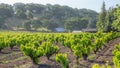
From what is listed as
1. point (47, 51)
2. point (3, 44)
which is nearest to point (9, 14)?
point (3, 44)

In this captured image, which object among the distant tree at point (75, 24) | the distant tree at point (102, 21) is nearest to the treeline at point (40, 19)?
the distant tree at point (75, 24)

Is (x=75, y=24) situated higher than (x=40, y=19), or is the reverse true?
(x=40, y=19)

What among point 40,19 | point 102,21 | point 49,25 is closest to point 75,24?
point 49,25

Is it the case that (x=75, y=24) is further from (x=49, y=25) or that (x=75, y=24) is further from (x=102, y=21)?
(x=102, y=21)

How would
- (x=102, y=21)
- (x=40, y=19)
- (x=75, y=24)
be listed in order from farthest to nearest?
(x=40, y=19) → (x=75, y=24) → (x=102, y=21)

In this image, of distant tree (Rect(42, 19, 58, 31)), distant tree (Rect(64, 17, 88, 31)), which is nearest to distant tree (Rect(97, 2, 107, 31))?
distant tree (Rect(64, 17, 88, 31))

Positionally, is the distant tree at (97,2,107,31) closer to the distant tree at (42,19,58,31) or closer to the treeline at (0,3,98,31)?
the treeline at (0,3,98,31)

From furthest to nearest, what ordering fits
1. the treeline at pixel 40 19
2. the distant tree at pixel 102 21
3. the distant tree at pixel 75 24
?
the distant tree at pixel 75 24 < the treeline at pixel 40 19 < the distant tree at pixel 102 21

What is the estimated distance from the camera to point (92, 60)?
2403 centimetres

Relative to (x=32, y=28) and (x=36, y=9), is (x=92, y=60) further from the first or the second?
(x=36, y=9)

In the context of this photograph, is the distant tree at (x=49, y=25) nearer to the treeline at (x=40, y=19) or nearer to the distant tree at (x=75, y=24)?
the treeline at (x=40, y=19)

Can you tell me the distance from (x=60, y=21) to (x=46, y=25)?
1729 inches

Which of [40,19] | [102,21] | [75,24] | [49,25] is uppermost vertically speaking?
[102,21]

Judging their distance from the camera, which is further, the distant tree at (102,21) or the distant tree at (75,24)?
the distant tree at (75,24)
